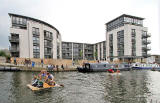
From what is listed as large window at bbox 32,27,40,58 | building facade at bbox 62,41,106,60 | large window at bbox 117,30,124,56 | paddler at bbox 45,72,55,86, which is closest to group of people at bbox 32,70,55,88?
paddler at bbox 45,72,55,86

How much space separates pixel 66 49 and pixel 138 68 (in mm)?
56755

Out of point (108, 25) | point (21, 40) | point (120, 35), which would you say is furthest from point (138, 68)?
point (21, 40)

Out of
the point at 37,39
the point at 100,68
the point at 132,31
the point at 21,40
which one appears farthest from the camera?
the point at 132,31

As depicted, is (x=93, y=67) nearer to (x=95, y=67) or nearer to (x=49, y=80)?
(x=95, y=67)

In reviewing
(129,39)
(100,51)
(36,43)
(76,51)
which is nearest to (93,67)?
(36,43)

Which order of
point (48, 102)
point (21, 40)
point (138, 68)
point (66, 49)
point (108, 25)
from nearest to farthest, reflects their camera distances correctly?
1. point (48, 102)
2. point (21, 40)
3. point (138, 68)
4. point (108, 25)
5. point (66, 49)

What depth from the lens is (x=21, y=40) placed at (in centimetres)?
4838

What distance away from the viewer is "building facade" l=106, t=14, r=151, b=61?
66.4 meters

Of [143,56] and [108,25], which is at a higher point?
[108,25]

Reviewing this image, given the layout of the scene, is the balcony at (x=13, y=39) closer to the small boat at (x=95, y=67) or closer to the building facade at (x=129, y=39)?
the small boat at (x=95, y=67)

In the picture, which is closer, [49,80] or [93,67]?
[49,80]

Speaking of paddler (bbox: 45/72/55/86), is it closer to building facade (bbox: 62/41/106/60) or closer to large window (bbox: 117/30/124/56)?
large window (bbox: 117/30/124/56)

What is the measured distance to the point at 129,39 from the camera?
66.2m

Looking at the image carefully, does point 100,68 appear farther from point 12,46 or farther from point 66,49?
point 66,49
